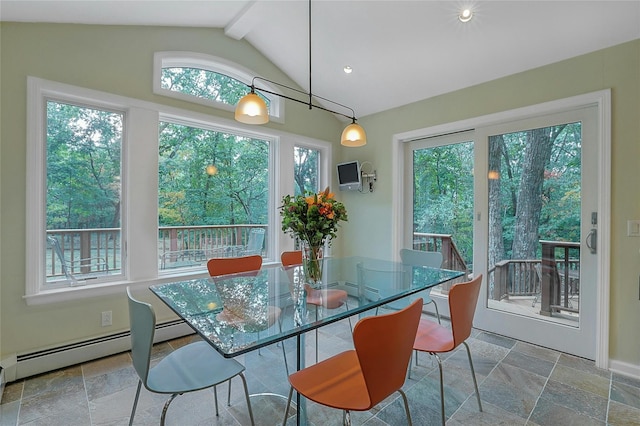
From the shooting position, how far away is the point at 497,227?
3.03m

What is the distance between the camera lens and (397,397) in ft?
6.49

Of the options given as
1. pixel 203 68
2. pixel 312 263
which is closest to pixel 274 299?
pixel 312 263

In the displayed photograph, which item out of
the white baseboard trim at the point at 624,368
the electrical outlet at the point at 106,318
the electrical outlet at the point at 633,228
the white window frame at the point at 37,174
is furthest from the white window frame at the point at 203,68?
the white baseboard trim at the point at 624,368

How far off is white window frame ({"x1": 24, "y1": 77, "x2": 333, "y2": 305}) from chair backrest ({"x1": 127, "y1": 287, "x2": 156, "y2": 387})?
154 cm

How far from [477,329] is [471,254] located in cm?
77

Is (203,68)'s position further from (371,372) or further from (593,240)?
(593,240)

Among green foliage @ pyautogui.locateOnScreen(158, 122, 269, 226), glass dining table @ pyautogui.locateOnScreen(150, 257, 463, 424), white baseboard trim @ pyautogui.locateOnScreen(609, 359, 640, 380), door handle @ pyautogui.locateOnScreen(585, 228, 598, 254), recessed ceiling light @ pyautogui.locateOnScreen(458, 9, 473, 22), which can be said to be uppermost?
recessed ceiling light @ pyautogui.locateOnScreen(458, 9, 473, 22)

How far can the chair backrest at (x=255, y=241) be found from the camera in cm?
359

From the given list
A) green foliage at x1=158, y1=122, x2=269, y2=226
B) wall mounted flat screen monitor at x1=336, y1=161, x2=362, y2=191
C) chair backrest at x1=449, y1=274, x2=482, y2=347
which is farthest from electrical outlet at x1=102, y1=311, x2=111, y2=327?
wall mounted flat screen monitor at x1=336, y1=161, x2=362, y2=191

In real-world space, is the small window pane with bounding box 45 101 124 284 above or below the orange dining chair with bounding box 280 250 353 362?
above

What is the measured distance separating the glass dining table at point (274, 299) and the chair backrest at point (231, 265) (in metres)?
0.17

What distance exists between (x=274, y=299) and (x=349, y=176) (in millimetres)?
2702

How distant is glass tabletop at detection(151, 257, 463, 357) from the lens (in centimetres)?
122

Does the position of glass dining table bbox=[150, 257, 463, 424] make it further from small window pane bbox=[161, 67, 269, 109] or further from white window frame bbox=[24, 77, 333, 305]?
small window pane bbox=[161, 67, 269, 109]
